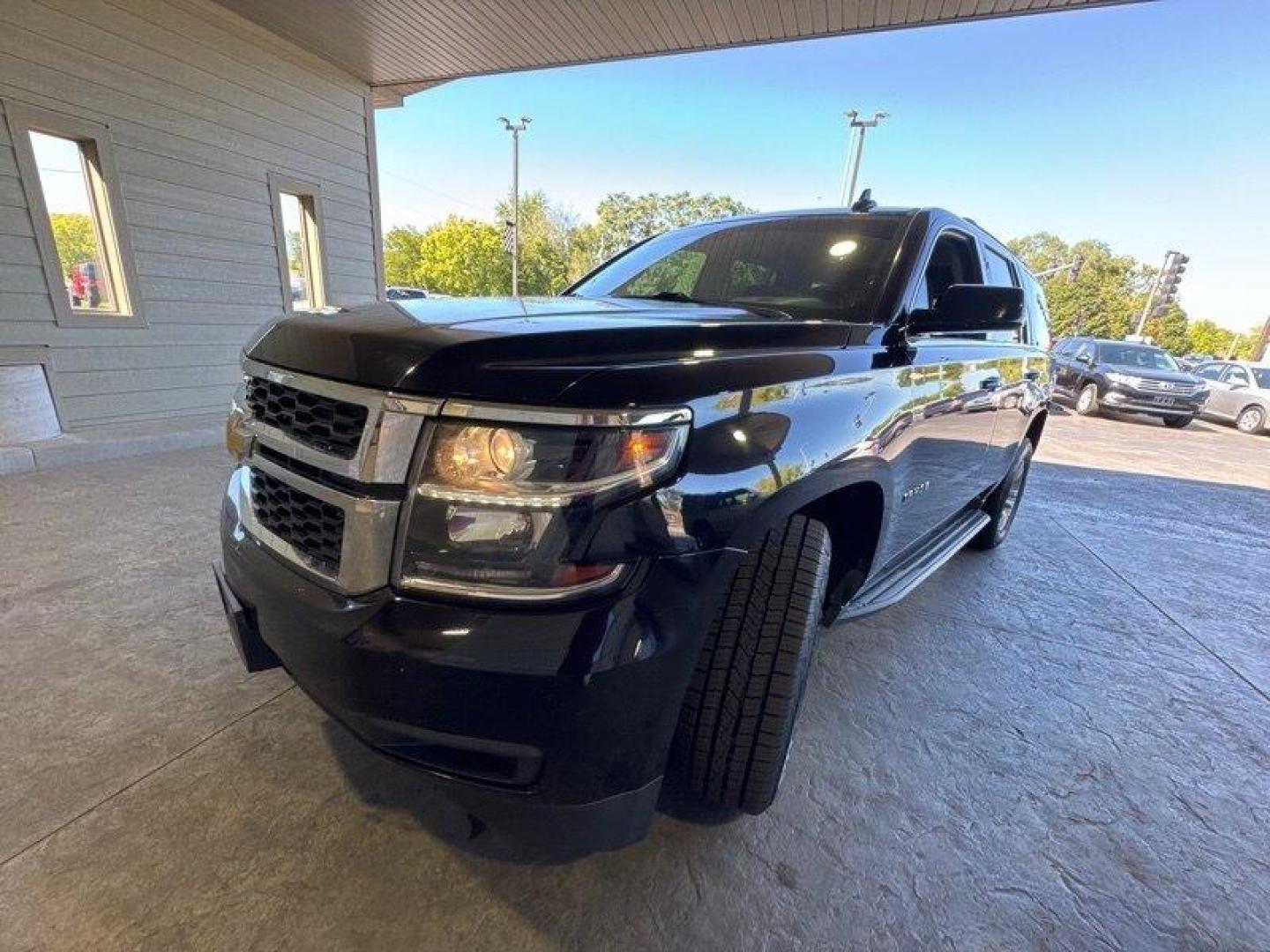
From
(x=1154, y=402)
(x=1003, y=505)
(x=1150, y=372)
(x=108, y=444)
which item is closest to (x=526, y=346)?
(x=1003, y=505)

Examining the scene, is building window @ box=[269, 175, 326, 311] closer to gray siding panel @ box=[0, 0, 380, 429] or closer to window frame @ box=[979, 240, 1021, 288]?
gray siding panel @ box=[0, 0, 380, 429]

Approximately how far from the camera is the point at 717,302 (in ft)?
7.13

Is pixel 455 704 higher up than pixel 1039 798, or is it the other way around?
pixel 455 704

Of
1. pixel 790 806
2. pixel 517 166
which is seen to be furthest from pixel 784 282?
pixel 517 166

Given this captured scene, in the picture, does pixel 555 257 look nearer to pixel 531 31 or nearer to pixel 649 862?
pixel 531 31

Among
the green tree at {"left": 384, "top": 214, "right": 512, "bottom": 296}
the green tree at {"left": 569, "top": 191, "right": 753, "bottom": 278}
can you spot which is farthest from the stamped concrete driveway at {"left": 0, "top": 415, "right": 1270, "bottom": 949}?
the green tree at {"left": 569, "top": 191, "right": 753, "bottom": 278}

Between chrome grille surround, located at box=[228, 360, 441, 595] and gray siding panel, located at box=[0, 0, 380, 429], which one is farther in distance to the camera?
gray siding panel, located at box=[0, 0, 380, 429]

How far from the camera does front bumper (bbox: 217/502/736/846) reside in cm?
103

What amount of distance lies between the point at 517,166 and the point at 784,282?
3380cm

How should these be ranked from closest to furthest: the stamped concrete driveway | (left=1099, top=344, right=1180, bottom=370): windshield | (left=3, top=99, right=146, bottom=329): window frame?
the stamped concrete driveway → (left=3, top=99, right=146, bottom=329): window frame → (left=1099, top=344, right=1180, bottom=370): windshield

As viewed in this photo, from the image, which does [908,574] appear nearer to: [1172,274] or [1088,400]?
[1088,400]

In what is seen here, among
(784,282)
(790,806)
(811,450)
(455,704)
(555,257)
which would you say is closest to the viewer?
(455,704)

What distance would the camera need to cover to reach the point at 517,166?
103 feet

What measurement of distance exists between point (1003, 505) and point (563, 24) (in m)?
5.68
